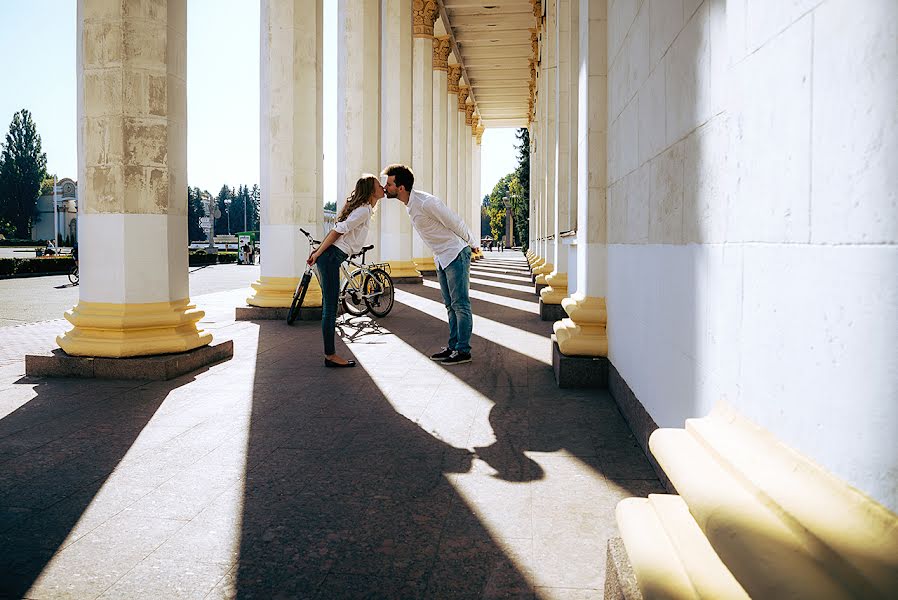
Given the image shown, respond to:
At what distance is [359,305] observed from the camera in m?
12.7

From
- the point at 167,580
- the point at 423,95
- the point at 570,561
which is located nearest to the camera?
the point at 167,580

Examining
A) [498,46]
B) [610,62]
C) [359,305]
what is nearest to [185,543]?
[610,62]

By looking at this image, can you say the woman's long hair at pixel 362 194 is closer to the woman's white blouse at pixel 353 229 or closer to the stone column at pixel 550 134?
the woman's white blouse at pixel 353 229

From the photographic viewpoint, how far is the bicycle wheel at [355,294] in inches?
495

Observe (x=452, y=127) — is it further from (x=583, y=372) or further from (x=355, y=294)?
(x=583, y=372)

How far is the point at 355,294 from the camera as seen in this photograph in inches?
495

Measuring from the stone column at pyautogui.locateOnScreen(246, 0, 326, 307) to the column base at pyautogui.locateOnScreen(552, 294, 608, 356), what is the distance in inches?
265

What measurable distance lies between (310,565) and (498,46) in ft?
131

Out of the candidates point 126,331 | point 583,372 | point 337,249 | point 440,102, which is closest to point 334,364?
point 337,249

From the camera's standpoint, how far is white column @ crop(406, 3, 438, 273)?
26.0 m

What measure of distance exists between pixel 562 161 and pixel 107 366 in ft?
28.8

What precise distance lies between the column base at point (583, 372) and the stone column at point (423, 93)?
64.6ft

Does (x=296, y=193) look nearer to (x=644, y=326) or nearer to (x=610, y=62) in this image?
(x=610, y=62)

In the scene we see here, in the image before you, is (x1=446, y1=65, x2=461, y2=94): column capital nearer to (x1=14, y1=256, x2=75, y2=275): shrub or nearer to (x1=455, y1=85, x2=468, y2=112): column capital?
(x1=455, y1=85, x2=468, y2=112): column capital
